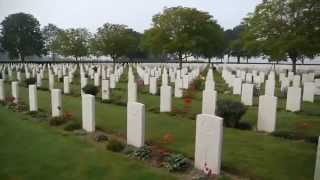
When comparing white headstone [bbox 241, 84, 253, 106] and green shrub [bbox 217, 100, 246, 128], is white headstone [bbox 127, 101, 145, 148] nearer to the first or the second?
green shrub [bbox 217, 100, 246, 128]

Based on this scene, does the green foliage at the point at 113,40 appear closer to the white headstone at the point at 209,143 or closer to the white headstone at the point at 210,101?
the white headstone at the point at 210,101

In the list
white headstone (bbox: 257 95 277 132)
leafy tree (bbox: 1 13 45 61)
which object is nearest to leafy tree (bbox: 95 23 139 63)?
leafy tree (bbox: 1 13 45 61)

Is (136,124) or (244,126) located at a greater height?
(136,124)

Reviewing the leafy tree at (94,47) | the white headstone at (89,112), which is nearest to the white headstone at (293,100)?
the white headstone at (89,112)

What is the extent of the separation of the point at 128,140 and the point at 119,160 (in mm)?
1111

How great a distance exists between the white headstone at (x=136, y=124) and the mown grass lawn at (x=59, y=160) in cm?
61

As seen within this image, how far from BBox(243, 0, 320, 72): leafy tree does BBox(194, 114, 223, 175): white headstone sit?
20.9 metres

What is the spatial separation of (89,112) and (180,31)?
103ft

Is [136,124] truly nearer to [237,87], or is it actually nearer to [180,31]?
[237,87]

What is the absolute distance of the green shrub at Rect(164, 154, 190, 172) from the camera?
20.6 feet

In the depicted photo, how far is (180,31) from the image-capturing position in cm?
3934

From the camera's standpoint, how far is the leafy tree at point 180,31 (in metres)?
38.9

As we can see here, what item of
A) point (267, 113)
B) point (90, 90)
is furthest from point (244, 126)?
point (90, 90)

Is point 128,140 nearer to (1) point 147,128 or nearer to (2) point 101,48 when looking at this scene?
(1) point 147,128
